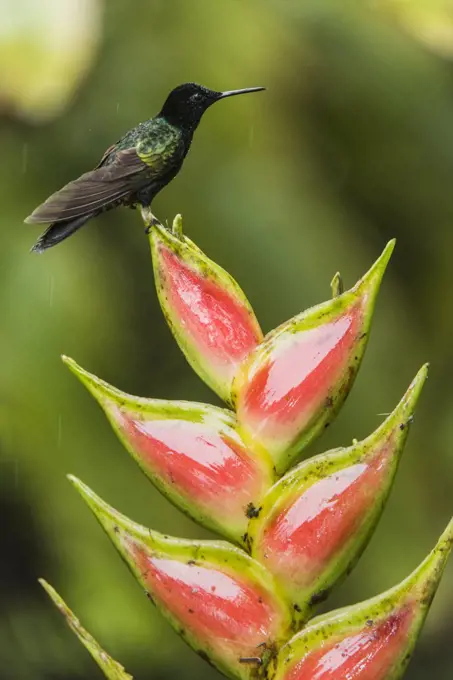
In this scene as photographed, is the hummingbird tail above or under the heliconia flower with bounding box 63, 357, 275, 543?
above

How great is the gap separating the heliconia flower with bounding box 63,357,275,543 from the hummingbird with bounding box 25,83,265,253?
0.11 m

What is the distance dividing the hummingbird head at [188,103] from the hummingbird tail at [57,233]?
0.22 ft

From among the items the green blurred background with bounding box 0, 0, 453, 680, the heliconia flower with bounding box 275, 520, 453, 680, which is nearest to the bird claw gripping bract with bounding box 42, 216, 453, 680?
the heliconia flower with bounding box 275, 520, 453, 680

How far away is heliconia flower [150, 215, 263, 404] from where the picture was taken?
0.29 meters

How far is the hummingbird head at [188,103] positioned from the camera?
40 cm

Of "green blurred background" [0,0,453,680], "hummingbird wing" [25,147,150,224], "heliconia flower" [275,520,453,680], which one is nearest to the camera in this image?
"heliconia flower" [275,520,453,680]

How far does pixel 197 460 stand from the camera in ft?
0.88

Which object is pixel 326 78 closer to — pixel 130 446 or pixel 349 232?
pixel 349 232

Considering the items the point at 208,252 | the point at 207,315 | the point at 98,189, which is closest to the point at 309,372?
the point at 207,315

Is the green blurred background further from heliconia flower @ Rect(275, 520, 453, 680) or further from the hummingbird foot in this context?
heliconia flower @ Rect(275, 520, 453, 680)

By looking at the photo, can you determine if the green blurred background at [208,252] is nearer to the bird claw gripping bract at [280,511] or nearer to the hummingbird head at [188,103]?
the hummingbird head at [188,103]

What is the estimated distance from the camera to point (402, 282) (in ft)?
3.15

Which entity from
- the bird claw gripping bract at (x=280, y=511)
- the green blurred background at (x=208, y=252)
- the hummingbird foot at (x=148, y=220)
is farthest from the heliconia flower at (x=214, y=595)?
the green blurred background at (x=208, y=252)

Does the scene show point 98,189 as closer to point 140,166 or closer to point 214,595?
point 140,166
